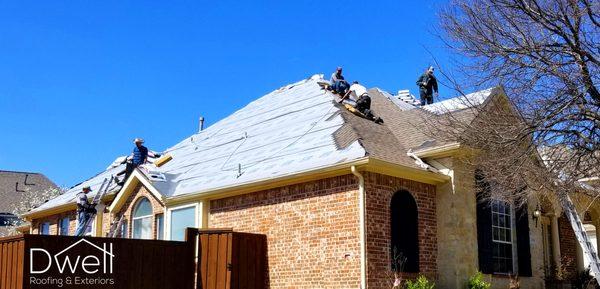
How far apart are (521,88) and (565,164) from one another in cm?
164

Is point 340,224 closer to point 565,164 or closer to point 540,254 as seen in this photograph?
point 565,164

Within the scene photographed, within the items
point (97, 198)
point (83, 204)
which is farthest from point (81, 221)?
point (97, 198)

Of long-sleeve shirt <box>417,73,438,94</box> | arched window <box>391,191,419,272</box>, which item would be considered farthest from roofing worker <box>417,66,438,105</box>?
arched window <box>391,191,419,272</box>

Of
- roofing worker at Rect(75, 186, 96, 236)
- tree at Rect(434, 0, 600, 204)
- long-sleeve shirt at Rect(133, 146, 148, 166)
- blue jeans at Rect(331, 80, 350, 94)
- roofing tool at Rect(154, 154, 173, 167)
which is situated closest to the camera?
tree at Rect(434, 0, 600, 204)

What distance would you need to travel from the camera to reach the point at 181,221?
19.3m

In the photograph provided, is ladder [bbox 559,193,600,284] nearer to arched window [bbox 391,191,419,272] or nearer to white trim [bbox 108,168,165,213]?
arched window [bbox 391,191,419,272]

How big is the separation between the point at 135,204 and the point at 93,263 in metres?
5.26

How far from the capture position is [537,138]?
12.9m

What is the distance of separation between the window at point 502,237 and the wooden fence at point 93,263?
24.2 ft

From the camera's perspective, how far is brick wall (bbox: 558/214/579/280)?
20828 millimetres

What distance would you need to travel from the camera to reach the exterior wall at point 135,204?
1995cm

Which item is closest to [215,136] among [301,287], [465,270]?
[301,287]

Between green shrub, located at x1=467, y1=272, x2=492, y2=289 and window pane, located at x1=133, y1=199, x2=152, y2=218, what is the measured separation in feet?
31.0

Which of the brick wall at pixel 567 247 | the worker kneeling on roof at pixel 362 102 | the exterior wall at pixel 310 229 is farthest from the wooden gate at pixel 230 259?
the brick wall at pixel 567 247
